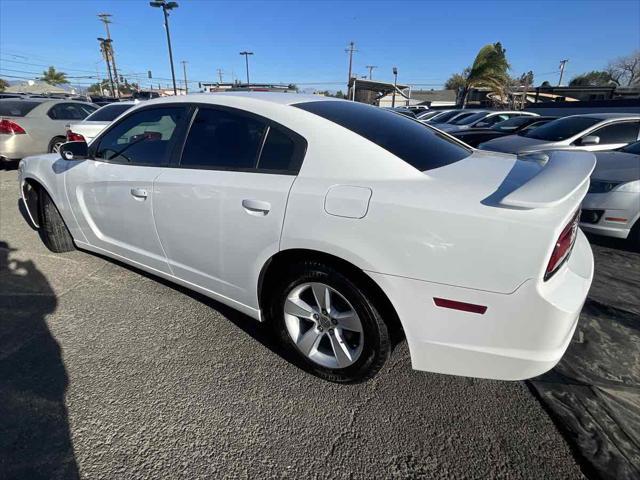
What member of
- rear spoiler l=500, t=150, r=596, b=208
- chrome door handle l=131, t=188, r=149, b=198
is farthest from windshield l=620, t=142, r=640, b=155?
chrome door handle l=131, t=188, r=149, b=198

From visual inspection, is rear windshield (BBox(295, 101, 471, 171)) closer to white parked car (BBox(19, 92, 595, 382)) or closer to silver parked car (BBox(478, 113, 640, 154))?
white parked car (BBox(19, 92, 595, 382))

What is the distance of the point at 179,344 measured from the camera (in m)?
2.47

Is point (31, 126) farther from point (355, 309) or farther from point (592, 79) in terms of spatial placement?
point (592, 79)

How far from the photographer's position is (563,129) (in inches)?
250

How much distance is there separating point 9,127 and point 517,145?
33.0 ft

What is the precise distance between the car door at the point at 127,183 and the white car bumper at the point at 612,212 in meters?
4.18

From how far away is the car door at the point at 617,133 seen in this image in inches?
235

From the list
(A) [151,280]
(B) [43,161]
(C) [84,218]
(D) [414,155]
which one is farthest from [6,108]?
(D) [414,155]

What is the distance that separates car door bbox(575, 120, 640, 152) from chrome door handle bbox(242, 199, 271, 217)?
6213 mm

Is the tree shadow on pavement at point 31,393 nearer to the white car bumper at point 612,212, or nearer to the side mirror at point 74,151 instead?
the side mirror at point 74,151

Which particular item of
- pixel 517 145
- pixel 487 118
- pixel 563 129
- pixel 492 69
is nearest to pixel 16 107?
pixel 517 145

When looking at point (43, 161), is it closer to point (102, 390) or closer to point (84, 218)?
point (84, 218)

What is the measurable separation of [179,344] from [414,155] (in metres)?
1.96

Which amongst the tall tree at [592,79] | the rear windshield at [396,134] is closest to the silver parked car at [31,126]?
the rear windshield at [396,134]
